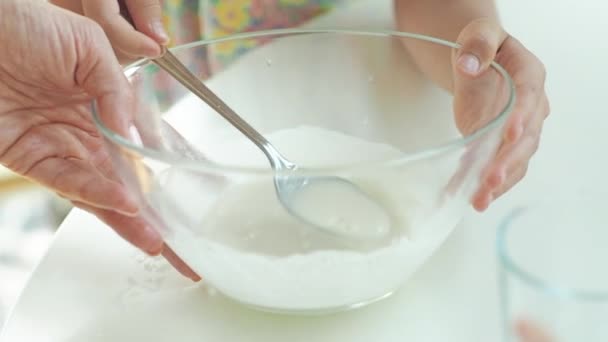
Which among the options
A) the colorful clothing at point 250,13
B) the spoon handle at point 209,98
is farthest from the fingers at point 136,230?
the colorful clothing at point 250,13

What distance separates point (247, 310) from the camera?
20.2 inches

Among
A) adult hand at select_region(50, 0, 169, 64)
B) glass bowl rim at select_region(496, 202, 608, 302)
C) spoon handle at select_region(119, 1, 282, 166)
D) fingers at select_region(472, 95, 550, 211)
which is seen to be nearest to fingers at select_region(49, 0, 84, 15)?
adult hand at select_region(50, 0, 169, 64)

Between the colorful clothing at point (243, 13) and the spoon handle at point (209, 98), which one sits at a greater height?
the spoon handle at point (209, 98)

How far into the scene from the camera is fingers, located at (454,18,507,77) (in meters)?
0.54

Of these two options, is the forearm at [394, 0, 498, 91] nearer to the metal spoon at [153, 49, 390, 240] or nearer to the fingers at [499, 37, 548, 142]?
the fingers at [499, 37, 548, 142]

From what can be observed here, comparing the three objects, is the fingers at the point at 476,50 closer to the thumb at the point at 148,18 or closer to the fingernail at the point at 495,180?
the fingernail at the point at 495,180

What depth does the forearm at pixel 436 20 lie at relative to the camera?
0.67 metres

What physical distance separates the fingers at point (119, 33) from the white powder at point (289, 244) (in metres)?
0.17

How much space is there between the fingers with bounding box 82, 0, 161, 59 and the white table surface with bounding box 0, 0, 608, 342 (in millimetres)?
149

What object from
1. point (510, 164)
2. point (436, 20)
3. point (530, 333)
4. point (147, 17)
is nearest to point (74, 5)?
Result: point (147, 17)

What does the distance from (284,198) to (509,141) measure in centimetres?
16

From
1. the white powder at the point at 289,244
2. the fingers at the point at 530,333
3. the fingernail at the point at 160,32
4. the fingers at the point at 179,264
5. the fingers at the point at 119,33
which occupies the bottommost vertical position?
the fingers at the point at 179,264

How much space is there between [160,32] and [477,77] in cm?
29

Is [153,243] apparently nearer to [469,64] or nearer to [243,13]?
[469,64]
